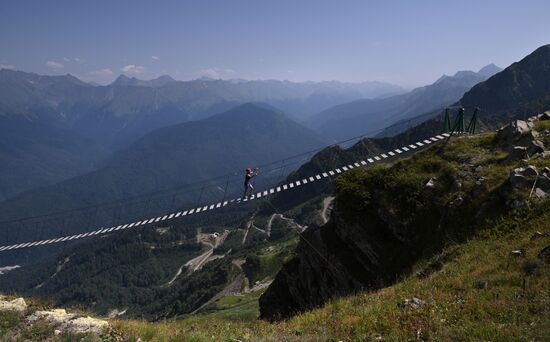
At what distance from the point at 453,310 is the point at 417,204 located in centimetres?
1562

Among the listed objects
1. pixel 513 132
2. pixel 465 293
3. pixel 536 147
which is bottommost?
pixel 465 293

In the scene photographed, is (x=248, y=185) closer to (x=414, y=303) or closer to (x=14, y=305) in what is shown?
(x=14, y=305)

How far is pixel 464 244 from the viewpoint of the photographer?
66.9 feet

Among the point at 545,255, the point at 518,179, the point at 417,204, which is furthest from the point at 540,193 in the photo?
the point at 417,204

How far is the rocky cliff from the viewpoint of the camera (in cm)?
2262

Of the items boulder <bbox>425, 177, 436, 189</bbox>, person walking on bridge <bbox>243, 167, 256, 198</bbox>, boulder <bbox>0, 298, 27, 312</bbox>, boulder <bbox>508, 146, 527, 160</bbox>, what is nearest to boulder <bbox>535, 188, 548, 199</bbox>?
boulder <bbox>508, 146, 527, 160</bbox>

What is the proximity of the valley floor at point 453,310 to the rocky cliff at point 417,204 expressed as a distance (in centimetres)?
388

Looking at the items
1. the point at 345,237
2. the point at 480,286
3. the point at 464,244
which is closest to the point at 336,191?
the point at 345,237

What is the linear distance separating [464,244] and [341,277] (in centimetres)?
1257

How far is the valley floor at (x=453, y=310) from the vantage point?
37.0 ft

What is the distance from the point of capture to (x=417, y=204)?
27766 millimetres

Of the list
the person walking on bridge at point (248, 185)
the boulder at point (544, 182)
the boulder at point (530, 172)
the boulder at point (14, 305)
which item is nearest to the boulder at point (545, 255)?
the boulder at point (544, 182)

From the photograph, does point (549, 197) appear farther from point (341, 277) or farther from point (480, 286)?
point (341, 277)

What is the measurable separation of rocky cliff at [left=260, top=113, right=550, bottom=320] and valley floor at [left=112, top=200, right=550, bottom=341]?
3883mm
